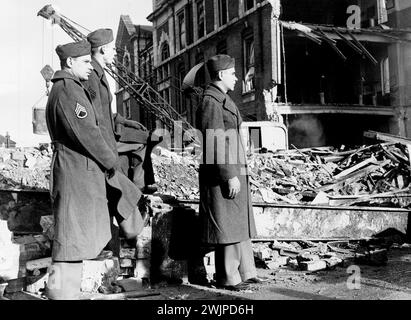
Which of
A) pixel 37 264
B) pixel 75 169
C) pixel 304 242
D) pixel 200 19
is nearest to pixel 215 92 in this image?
pixel 75 169

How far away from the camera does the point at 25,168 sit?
414 inches

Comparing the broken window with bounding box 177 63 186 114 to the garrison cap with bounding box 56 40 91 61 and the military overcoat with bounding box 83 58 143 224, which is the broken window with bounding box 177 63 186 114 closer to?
the military overcoat with bounding box 83 58 143 224

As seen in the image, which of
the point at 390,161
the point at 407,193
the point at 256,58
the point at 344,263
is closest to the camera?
the point at 344,263

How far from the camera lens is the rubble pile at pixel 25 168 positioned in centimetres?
897

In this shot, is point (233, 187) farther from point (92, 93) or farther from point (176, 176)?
point (176, 176)

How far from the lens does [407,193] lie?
975 cm

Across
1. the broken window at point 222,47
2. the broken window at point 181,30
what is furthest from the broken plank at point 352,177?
the broken window at point 181,30

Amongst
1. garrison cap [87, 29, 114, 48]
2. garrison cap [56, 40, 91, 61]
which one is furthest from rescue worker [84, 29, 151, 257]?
garrison cap [56, 40, 91, 61]

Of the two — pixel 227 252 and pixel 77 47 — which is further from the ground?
pixel 77 47

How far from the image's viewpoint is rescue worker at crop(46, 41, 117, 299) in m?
3.80

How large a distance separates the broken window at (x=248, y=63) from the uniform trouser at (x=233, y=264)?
58.4 feet

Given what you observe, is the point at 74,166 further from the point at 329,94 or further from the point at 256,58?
the point at 329,94

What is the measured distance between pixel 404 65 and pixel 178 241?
19.8m
